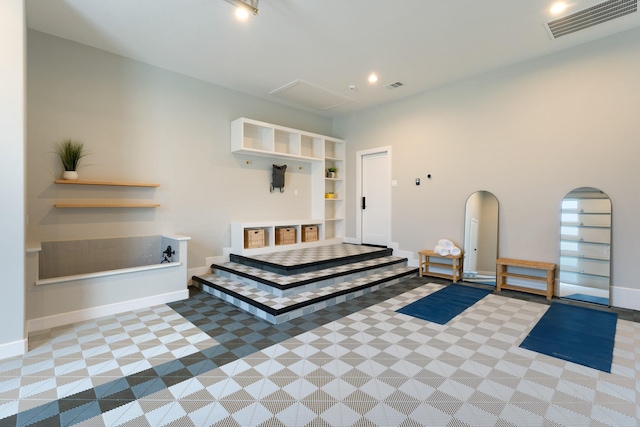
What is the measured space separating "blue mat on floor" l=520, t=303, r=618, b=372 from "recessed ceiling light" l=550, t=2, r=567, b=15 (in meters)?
3.32

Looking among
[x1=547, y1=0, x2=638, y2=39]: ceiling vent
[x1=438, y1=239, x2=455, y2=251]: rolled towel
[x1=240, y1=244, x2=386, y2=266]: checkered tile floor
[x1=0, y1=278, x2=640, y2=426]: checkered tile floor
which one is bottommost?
[x1=0, y1=278, x2=640, y2=426]: checkered tile floor

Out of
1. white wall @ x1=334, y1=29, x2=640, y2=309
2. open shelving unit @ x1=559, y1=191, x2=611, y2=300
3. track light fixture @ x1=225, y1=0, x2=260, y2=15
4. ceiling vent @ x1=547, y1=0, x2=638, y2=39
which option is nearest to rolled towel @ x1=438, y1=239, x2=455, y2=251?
white wall @ x1=334, y1=29, x2=640, y2=309

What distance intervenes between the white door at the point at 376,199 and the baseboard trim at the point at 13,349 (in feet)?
17.4

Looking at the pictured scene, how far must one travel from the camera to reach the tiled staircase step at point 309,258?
4.47 m

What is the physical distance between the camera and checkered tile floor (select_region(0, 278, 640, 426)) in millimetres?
1876

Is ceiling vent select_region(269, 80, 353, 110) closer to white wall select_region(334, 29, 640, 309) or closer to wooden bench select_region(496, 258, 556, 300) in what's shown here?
white wall select_region(334, 29, 640, 309)

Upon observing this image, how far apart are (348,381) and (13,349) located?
2.85 m

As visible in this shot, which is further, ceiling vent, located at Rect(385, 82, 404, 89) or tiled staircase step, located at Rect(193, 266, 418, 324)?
ceiling vent, located at Rect(385, 82, 404, 89)

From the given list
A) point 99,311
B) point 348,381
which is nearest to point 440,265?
point 348,381

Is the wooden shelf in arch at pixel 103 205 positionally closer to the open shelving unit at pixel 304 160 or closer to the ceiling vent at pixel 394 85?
the open shelving unit at pixel 304 160

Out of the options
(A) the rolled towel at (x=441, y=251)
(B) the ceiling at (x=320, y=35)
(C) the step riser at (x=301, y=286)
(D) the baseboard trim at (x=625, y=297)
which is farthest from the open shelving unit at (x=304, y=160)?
(D) the baseboard trim at (x=625, y=297)

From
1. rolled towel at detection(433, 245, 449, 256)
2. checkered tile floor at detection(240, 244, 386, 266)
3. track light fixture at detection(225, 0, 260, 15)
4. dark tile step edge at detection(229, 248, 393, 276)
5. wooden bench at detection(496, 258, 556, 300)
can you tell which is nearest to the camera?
track light fixture at detection(225, 0, 260, 15)

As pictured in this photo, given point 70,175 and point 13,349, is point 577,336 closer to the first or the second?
point 13,349

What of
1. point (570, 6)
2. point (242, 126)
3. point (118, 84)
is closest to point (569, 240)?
point (570, 6)
